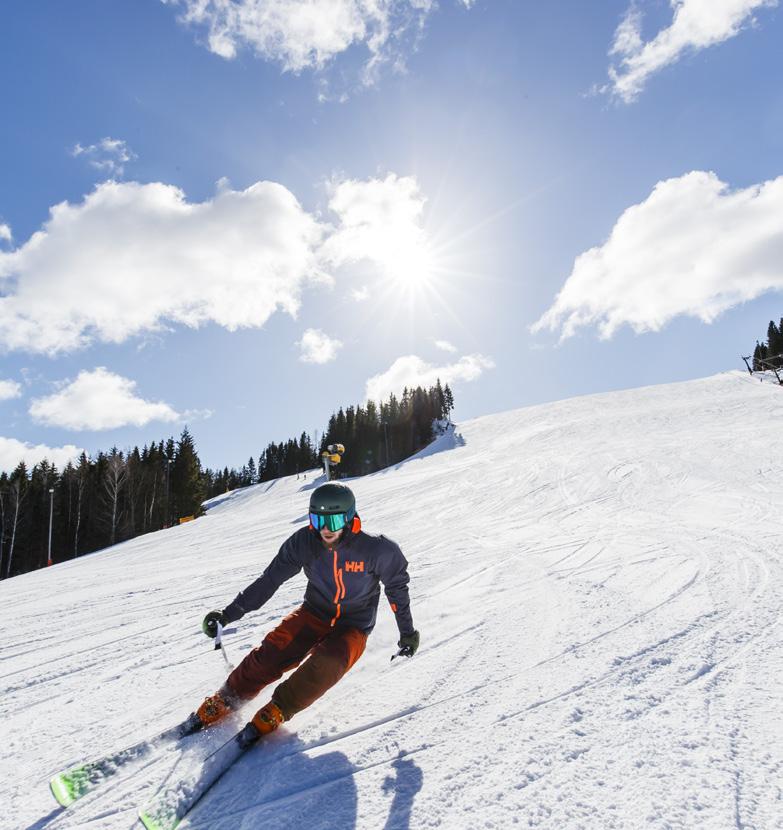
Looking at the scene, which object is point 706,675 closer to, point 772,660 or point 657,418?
point 772,660

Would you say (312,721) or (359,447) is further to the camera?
(359,447)

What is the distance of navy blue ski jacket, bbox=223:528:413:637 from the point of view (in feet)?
10.3

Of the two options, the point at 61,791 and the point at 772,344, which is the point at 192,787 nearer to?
the point at 61,791

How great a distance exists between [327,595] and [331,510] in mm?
664

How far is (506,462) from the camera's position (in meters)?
17.2

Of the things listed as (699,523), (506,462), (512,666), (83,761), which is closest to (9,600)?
(83,761)

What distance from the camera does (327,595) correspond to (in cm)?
323

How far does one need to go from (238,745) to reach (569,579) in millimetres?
3748

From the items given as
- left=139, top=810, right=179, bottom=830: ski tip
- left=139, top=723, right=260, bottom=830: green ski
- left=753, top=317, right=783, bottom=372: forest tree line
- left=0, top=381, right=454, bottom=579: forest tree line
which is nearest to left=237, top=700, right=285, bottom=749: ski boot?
left=139, top=723, right=260, bottom=830: green ski

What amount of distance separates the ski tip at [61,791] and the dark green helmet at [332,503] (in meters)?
1.79

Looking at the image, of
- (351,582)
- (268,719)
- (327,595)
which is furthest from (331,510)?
(268,719)

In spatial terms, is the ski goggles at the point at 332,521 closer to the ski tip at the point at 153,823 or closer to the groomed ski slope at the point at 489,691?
the groomed ski slope at the point at 489,691

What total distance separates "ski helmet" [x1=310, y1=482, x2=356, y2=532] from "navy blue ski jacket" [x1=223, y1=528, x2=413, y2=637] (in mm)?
91

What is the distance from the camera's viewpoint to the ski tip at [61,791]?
2.10m
